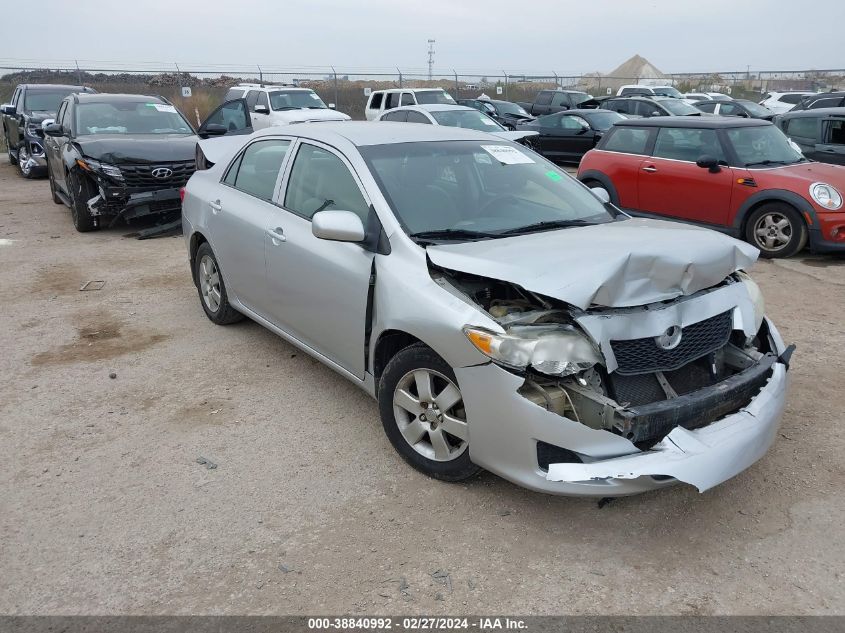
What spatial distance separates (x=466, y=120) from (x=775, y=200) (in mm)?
6918

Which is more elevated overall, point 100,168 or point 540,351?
point 100,168

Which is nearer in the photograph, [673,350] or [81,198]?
[673,350]

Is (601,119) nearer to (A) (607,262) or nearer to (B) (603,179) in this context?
(B) (603,179)

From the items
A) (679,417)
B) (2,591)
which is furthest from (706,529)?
(2,591)

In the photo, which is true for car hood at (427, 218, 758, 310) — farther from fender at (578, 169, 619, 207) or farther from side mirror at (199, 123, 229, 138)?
side mirror at (199, 123, 229, 138)

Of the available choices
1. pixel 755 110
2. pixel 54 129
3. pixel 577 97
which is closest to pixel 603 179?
pixel 54 129

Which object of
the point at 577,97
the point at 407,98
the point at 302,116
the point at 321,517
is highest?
the point at 577,97

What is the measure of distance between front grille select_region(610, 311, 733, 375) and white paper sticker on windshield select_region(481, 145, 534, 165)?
176cm

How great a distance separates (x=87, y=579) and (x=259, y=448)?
4.02 ft

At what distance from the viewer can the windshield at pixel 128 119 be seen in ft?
33.8

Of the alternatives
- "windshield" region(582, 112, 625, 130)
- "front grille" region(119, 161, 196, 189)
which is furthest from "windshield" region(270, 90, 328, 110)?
"front grille" region(119, 161, 196, 189)

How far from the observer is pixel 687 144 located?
349 inches

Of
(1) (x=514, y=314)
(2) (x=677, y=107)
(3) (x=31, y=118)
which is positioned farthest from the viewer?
(2) (x=677, y=107)

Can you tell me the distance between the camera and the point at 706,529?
3227 millimetres
